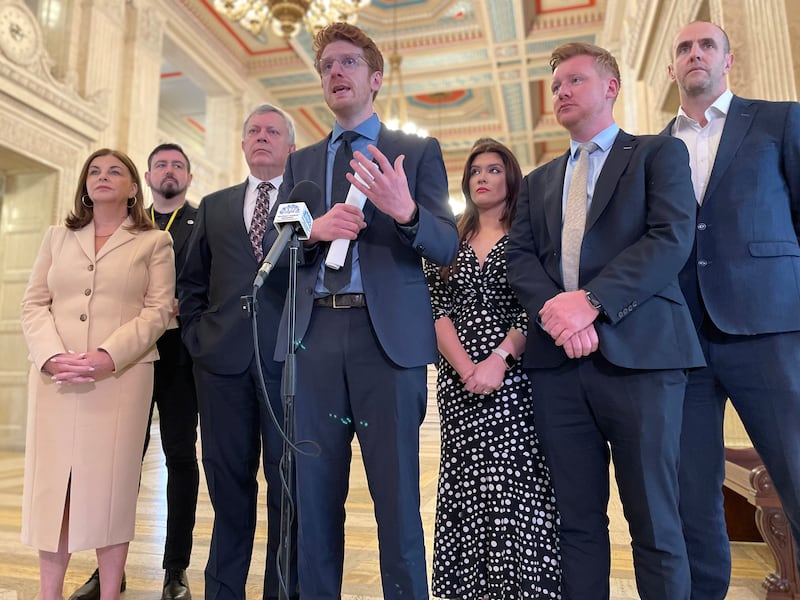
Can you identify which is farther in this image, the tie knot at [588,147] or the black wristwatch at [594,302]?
the tie knot at [588,147]

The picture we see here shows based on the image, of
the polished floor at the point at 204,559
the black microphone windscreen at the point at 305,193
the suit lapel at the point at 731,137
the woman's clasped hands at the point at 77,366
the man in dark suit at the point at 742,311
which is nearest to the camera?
the black microphone windscreen at the point at 305,193

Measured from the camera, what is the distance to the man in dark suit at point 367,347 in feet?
4.76

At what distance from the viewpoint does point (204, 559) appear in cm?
262

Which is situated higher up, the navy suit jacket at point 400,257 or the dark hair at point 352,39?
the dark hair at point 352,39

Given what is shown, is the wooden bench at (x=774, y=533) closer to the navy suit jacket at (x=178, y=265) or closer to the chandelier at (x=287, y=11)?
the navy suit jacket at (x=178, y=265)

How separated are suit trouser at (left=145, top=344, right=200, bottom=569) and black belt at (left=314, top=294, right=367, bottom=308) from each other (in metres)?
1.01

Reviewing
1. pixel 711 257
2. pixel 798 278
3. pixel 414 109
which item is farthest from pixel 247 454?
pixel 414 109

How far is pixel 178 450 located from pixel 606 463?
1541 mm

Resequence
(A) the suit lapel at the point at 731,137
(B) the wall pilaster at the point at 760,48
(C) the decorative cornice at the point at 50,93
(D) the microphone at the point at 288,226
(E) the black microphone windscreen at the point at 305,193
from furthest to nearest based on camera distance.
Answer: (C) the decorative cornice at the point at 50,93 → (B) the wall pilaster at the point at 760,48 → (A) the suit lapel at the point at 731,137 → (E) the black microphone windscreen at the point at 305,193 → (D) the microphone at the point at 288,226

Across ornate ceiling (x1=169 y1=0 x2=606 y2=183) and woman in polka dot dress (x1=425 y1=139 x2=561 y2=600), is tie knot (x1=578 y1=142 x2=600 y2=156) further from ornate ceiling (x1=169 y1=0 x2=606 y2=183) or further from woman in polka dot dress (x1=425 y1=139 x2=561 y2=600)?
ornate ceiling (x1=169 y1=0 x2=606 y2=183)

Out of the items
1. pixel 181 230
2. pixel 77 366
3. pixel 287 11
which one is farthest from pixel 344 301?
pixel 287 11

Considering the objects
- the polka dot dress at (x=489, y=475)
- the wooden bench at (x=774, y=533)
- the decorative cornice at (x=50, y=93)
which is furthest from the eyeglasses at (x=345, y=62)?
the decorative cornice at (x=50, y=93)

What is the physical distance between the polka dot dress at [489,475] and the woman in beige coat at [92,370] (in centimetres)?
104

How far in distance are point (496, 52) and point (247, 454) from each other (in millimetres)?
9584
